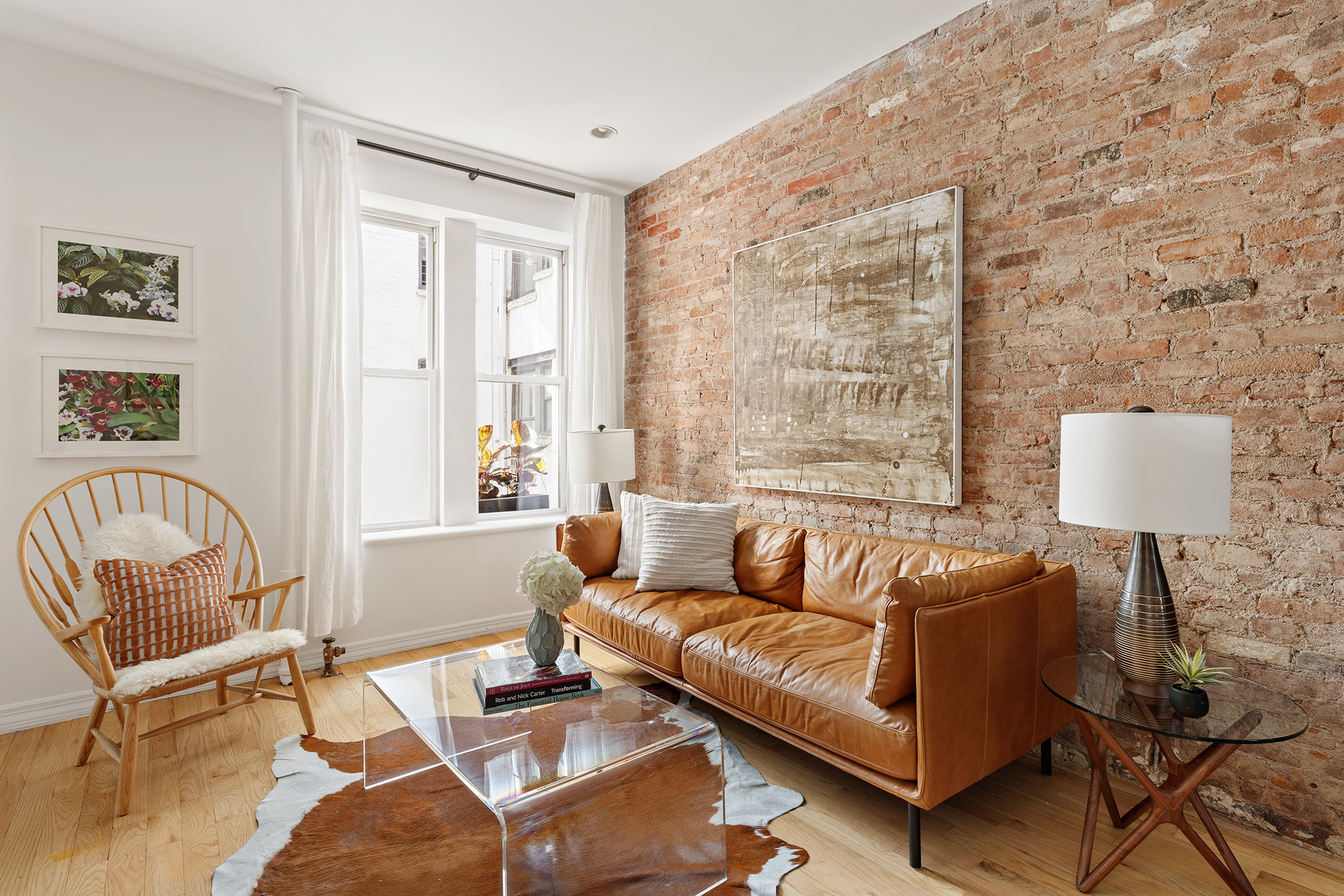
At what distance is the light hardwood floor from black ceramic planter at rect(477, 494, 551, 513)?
1.83 m

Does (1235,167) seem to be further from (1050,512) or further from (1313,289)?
(1050,512)

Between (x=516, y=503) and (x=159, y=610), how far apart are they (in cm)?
220

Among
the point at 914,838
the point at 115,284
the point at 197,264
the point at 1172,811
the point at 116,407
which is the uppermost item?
the point at 197,264

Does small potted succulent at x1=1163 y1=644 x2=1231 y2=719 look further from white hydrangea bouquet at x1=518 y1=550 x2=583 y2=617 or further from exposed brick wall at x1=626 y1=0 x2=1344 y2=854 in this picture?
white hydrangea bouquet at x1=518 y1=550 x2=583 y2=617

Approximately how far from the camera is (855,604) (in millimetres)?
2814

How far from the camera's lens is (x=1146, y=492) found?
172cm

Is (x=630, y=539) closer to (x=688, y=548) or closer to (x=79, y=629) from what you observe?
(x=688, y=548)

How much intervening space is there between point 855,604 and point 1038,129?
191 centimetres

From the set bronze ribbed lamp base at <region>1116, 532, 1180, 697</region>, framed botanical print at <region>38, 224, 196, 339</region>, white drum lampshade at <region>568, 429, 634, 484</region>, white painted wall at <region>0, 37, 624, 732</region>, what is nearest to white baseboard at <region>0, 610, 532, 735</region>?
white painted wall at <region>0, 37, 624, 732</region>

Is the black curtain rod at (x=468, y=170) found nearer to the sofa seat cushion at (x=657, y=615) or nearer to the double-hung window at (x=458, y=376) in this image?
the double-hung window at (x=458, y=376)

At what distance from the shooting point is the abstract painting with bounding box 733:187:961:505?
2783mm

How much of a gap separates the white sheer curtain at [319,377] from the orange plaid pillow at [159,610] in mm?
732

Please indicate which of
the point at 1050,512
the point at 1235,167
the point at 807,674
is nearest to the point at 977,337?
the point at 1050,512

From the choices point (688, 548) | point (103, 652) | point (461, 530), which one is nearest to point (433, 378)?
point (461, 530)
